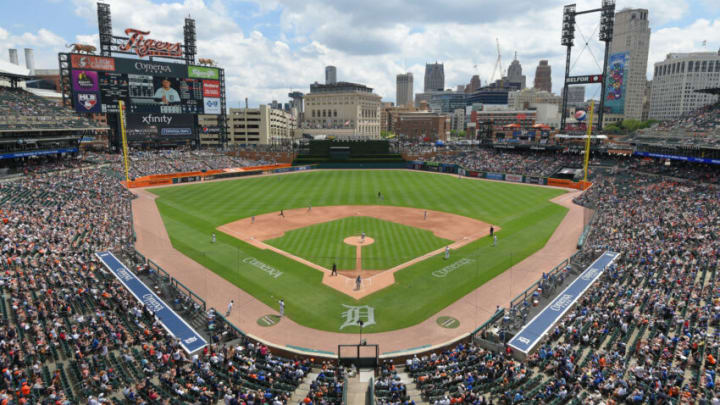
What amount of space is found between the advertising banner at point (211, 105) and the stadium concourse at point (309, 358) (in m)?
60.5

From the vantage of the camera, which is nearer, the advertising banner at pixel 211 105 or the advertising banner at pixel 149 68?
the advertising banner at pixel 149 68

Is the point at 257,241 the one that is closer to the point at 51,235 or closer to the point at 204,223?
the point at 204,223

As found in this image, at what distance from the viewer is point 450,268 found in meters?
27.9

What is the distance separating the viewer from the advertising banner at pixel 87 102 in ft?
229

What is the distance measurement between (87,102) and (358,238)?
63.2m

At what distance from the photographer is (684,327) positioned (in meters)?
17.7

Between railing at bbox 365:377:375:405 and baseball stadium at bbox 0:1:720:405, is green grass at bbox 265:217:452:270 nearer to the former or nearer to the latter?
baseball stadium at bbox 0:1:720:405

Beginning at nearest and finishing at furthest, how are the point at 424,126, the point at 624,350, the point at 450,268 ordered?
the point at 624,350 < the point at 450,268 < the point at 424,126

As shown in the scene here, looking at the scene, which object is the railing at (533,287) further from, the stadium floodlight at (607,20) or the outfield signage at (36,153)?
the stadium floodlight at (607,20)

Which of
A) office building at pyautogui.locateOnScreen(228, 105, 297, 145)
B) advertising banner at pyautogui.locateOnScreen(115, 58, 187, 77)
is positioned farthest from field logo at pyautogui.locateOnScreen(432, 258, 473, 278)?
office building at pyautogui.locateOnScreen(228, 105, 297, 145)

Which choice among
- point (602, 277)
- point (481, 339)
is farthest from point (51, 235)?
point (602, 277)

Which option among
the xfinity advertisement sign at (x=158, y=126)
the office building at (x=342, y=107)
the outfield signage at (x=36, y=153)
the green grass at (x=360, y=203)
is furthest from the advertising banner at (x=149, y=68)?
the office building at (x=342, y=107)

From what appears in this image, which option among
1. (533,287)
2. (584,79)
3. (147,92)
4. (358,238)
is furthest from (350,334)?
(584,79)

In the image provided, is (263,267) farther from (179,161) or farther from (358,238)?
(179,161)
